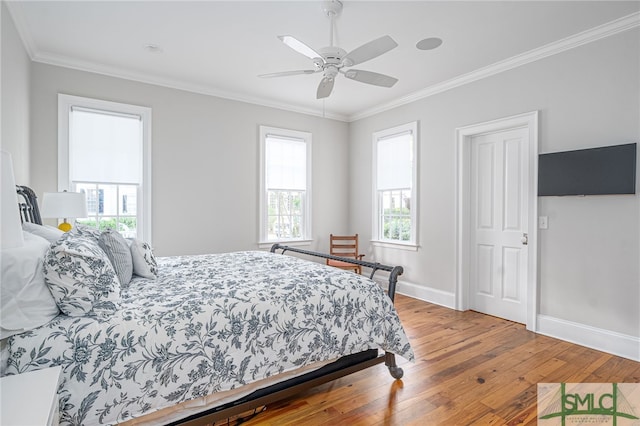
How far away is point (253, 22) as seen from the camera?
289 centimetres

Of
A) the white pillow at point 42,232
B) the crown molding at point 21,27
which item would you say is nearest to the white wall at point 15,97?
the crown molding at point 21,27

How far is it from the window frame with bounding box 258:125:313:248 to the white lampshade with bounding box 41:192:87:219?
231 cm

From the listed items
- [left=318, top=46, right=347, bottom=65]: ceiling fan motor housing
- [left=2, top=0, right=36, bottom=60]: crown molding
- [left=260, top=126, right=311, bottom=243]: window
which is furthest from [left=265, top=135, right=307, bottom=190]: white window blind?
[left=2, top=0, right=36, bottom=60]: crown molding

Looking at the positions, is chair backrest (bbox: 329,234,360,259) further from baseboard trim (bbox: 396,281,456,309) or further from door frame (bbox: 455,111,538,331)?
door frame (bbox: 455,111,538,331)

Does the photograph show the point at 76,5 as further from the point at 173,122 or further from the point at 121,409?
the point at 121,409

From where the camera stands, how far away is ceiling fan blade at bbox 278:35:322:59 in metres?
2.26

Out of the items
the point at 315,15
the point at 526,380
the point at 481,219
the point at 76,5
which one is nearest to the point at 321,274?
the point at 526,380

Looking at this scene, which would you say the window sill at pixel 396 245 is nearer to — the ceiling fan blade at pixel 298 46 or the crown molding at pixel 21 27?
the ceiling fan blade at pixel 298 46

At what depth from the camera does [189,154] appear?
14.2 feet

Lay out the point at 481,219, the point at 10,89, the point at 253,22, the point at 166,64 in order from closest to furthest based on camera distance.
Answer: the point at 10,89 → the point at 253,22 → the point at 166,64 → the point at 481,219

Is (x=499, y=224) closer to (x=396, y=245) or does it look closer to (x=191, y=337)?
(x=396, y=245)

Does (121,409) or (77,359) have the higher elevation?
(77,359)

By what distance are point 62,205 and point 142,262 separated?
4.04 feet

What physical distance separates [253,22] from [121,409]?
2.91m
